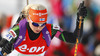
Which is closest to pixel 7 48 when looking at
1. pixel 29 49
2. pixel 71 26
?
pixel 29 49

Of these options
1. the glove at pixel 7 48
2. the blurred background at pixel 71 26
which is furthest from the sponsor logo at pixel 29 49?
the blurred background at pixel 71 26

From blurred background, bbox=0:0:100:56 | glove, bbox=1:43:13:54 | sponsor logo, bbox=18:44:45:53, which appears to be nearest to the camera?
glove, bbox=1:43:13:54

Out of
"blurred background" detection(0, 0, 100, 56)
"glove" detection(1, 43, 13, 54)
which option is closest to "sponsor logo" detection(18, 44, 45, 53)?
"glove" detection(1, 43, 13, 54)

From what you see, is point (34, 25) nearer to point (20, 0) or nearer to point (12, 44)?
point (12, 44)

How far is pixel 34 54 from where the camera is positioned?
439 centimetres

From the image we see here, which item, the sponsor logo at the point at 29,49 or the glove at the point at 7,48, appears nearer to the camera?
the glove at the point at 7,48

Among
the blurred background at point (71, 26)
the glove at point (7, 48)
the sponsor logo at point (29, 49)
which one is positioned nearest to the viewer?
the glove at point (7, 48)

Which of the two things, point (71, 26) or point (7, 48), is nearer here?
point (7, 48)

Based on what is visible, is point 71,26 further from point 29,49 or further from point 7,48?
point 7,48

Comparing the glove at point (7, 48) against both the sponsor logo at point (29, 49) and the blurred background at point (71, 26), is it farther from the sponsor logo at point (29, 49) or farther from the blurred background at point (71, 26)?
the blurred background at point (71, 26)

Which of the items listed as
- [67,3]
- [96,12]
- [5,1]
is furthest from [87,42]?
[5,1]

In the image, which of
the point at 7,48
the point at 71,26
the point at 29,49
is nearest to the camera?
the point at 7,48

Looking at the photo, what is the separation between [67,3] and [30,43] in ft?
11.9

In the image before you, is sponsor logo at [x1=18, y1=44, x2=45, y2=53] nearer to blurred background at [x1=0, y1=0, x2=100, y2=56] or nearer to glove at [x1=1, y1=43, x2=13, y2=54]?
glove at [x1=1, y1=43, x2=13, y2=54]
